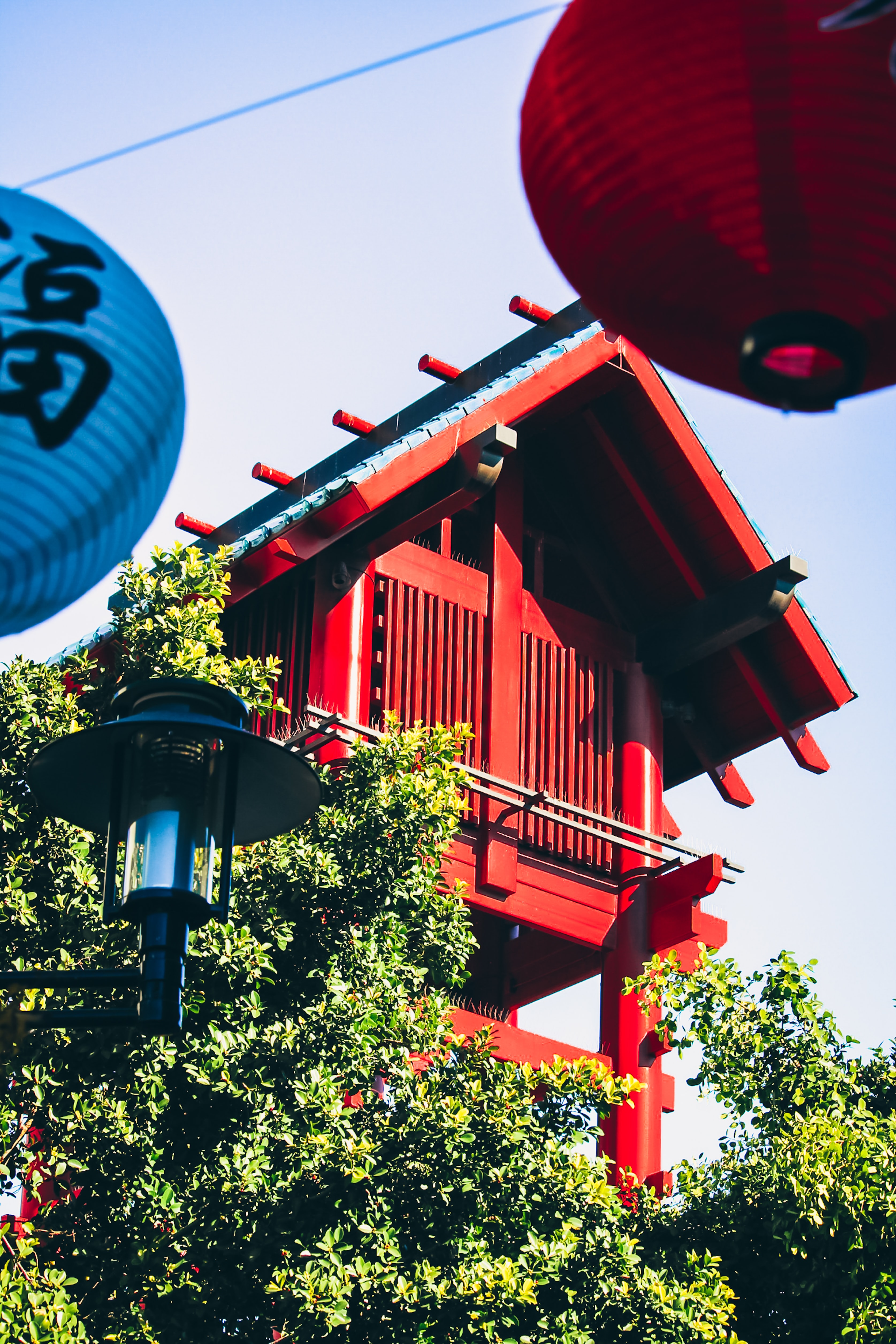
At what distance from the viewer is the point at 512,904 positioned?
1474 centimetres

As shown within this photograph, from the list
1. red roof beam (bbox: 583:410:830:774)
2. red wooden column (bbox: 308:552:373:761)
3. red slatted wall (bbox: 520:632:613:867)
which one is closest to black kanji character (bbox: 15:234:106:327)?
red wooden column (bbox: 308:552:373:761)

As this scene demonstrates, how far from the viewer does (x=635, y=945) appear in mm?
15391

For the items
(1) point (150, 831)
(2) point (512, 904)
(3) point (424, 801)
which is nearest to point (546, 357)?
(2) point (512, 904)

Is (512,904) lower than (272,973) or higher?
higher

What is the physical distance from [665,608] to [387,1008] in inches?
292

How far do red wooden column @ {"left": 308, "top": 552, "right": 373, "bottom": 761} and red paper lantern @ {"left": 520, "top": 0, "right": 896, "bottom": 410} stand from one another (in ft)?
31.8

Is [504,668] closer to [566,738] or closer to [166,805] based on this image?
[566,738]

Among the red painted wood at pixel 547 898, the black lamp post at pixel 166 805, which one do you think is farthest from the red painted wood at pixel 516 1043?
the black lamp post at pixel 166 805

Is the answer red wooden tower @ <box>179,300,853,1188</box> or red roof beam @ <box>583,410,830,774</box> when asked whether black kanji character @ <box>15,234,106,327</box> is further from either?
red roof beam @ <box>583,410,830,774</box>

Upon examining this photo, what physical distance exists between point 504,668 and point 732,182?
11266 mm

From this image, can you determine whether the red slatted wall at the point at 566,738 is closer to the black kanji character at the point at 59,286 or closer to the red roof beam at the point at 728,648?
the red roof beam at the point at 728,648

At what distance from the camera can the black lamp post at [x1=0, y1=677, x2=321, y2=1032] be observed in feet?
18.2

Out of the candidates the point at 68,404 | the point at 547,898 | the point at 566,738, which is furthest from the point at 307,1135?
the point at 566,738

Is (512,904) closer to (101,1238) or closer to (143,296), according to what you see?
(101,1238)
